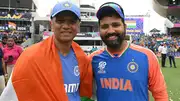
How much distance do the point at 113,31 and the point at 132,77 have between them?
A: 0.37m

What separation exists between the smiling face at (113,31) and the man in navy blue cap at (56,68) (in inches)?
8.3

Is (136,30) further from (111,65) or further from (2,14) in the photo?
(111,65)

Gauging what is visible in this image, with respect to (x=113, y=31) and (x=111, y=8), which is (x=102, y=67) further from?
(x=111, y=8)

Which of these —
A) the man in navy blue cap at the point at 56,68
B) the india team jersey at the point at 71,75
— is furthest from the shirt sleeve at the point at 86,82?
the india team jersey at the point at 71,75

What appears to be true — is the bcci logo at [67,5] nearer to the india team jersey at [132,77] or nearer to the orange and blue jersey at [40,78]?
the orange and blue jersey at [40,78]

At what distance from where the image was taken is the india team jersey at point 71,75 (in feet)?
7.61

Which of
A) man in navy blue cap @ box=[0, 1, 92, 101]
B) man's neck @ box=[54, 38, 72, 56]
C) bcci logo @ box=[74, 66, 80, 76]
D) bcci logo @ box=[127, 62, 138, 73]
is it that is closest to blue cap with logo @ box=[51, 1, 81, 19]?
man in navy blue cap @ box=[0, 1, 92, 101]

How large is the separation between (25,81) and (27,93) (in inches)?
3.4

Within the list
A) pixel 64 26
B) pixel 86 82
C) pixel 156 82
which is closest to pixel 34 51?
pixel 64 26

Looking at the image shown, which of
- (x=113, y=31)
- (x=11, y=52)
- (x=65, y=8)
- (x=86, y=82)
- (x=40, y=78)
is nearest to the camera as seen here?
(x=40, y=78)

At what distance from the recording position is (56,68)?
7.38 ft

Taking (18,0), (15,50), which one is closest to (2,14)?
(18,0)

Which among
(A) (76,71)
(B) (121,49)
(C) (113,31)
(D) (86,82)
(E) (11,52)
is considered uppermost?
(C) (113,31)

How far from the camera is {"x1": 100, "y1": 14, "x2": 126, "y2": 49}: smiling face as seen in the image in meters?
2.44
